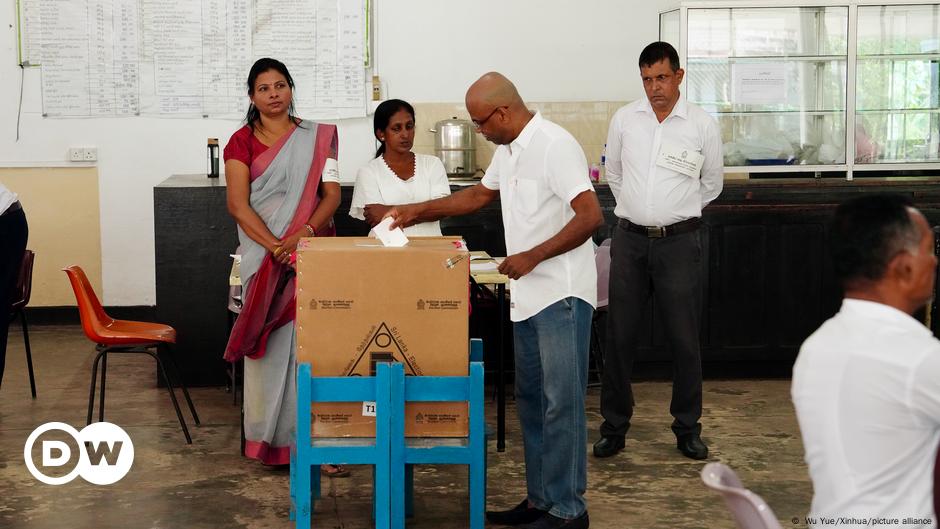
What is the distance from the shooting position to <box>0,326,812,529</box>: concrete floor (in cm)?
397

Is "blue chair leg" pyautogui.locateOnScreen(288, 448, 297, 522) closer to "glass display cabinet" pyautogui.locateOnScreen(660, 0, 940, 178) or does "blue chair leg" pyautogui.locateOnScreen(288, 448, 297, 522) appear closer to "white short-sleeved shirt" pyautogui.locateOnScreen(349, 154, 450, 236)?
"white short-sleeved shirt" pyautogui.locateOnScreen(349, 154, 450, 236)

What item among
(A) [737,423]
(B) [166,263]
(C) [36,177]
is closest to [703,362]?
(A) [737,423]

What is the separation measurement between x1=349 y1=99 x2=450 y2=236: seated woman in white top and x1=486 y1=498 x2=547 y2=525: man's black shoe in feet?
4.59

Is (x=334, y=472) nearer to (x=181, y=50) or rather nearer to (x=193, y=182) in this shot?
(x=193, y=182)

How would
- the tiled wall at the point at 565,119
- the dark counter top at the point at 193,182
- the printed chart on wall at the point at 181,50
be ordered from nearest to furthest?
the dark counter top at the point at 193,182 < the printed chart on wall at the point at 181,50 < the tiled wall at the point at 565,119

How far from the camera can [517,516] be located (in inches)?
151

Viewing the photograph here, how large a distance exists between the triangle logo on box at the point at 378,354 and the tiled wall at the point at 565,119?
168 inches

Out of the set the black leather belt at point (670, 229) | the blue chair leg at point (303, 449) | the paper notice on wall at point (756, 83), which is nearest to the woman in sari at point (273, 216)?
the blue chair leg at point (303, 449)

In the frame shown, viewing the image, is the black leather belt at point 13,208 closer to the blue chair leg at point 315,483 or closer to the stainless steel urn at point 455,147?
the blue chair leg at point 315,483

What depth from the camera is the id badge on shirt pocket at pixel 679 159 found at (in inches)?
186

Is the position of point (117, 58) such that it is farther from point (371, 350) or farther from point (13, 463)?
point (371, 350)

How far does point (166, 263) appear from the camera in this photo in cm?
580

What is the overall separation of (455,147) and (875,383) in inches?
209

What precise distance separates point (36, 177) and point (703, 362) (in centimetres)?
458
